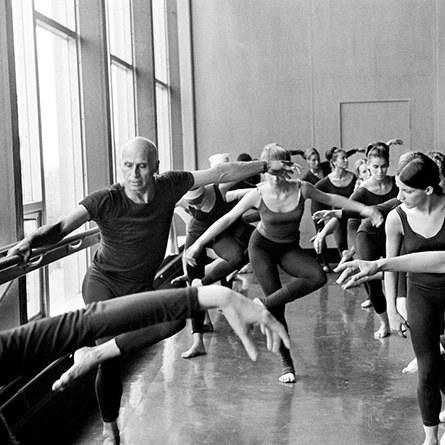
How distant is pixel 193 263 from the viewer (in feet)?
16.2

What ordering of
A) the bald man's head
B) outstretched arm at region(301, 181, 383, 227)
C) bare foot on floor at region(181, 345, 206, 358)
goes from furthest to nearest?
bare foot on floor at region(181, 345, 206, 358) → outstretched arm at region(301, 181, 383, 227) → the bald man's head

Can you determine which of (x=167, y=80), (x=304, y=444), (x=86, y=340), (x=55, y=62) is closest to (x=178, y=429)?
(x=304, y=444)

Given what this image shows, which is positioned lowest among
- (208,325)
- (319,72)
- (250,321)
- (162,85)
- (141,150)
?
(208,325)

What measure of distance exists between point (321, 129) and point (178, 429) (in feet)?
24.1

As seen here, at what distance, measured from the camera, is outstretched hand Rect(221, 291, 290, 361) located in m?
1.72

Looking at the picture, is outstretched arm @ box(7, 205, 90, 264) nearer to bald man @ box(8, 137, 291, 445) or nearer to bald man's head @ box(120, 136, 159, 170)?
bald man @ box(8, 137, 291, 445)

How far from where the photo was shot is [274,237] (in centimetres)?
494

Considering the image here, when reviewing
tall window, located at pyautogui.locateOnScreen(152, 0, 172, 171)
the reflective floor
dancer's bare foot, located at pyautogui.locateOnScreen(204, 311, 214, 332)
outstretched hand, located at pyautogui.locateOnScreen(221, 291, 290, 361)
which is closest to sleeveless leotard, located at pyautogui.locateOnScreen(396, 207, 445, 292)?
the reflective floor

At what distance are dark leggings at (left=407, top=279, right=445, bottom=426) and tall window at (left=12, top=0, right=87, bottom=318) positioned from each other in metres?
2.50

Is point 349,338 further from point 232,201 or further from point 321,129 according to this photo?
point 321,129

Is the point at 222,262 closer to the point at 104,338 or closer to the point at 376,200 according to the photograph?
the point at 376,200

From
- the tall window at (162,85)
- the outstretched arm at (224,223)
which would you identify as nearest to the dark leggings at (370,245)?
the outstretched arm at (224,223)

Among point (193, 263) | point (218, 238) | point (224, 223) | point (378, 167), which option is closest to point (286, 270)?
point (224, 223)

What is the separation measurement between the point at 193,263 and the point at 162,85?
5630 millimetres
